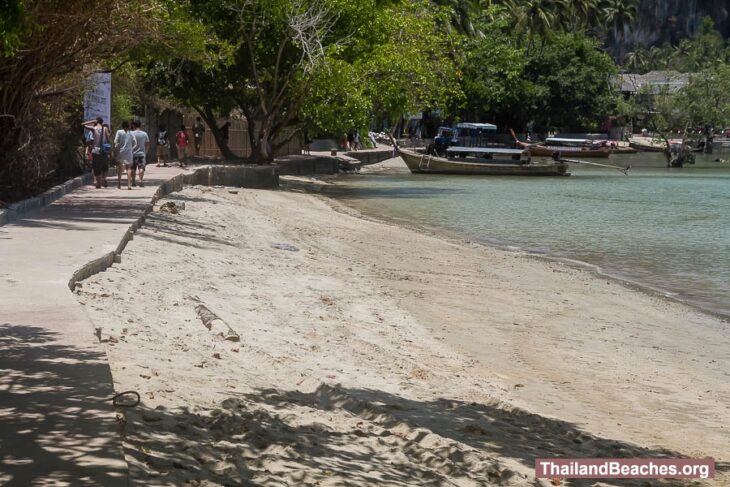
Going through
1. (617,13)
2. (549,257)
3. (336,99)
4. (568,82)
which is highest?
(617,13)

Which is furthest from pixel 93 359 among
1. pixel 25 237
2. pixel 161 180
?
pixel 161 180

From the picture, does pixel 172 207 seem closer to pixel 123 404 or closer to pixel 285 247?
pixel 285 247

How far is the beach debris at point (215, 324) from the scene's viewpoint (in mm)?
10227

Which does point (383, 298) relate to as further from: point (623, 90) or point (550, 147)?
point (623, 90)

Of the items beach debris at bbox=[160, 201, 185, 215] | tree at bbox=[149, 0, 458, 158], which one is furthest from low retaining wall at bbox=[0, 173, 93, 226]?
tree at bbox=[149, 0, 458, 158]

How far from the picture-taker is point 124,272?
12.8 metres

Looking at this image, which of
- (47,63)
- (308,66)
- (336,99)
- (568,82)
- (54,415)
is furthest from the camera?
(568,82)

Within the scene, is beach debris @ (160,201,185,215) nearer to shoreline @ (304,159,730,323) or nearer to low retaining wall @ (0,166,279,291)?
low retaining wall @ (0,166,279,291)

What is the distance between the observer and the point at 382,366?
1014 cm

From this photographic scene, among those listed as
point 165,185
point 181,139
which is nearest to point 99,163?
point 165,185

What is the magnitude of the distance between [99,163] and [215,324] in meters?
14.1

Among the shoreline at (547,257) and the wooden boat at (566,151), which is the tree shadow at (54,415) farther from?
the wooden boat at (566,151)

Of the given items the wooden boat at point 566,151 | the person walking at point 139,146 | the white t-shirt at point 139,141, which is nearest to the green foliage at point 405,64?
the person walking at point 139,146

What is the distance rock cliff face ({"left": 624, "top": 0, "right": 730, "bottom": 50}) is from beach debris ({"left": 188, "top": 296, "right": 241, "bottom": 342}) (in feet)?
492
